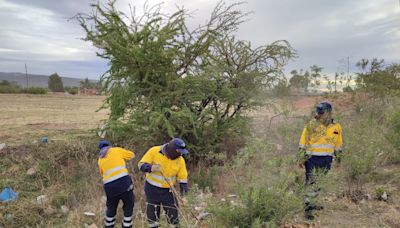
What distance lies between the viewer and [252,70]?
831 cm

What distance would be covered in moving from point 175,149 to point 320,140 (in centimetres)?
209

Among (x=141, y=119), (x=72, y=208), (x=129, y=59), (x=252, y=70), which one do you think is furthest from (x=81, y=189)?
(x=252, y=70)

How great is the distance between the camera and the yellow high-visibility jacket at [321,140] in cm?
457

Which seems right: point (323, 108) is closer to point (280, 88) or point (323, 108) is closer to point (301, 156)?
point (301, 156)

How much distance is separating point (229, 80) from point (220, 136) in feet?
4.66

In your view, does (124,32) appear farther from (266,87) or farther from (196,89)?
(266,87)

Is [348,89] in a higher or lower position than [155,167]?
higher

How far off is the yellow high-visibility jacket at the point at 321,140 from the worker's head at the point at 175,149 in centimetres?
166

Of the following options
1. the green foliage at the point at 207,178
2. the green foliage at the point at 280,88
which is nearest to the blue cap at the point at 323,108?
the green foliage at the point at 207,178

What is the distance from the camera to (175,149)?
4168 millimetres

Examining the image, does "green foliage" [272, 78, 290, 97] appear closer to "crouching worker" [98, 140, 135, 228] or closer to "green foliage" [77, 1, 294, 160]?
"green foliage" [77, 1, 294, 160]

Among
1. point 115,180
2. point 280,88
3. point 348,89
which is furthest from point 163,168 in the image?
point 348,89

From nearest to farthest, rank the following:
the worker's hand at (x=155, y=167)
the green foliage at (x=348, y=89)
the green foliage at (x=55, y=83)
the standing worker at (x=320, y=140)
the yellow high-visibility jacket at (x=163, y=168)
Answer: the worker's hand at (x=155, y=167), the yellow high-visibility jacket at (x=163, y=168), the standing worker at (x=320, y=140), the green foliage at (x=348, y=89), the green foliage at (x=55, y=83)

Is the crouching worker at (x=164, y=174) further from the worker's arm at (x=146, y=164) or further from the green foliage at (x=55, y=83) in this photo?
the green foliage at (x=55, y=83)
